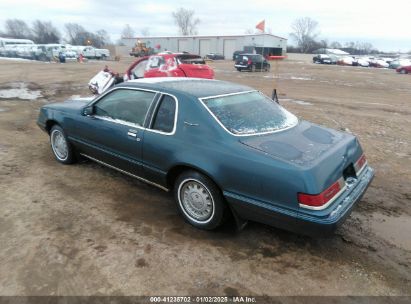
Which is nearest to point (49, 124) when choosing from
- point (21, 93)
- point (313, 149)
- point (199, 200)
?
point (199, 200)

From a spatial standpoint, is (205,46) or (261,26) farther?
(205,46)

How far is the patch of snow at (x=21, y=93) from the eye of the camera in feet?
39.0

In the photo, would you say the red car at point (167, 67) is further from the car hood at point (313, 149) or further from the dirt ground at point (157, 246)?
the car hood at point (313, 149)

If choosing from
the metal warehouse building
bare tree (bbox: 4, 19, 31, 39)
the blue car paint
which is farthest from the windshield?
bare tree (bbox: 4, 19, 31, 39)

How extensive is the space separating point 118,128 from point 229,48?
59.6 metres

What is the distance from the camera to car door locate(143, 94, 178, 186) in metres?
3.55

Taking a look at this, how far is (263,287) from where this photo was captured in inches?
107

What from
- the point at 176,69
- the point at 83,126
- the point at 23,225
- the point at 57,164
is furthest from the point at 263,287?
the point at 176,69

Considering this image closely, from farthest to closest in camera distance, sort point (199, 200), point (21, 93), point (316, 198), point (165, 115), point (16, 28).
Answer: point (16, 28) < point (21, 93) < point (165, 115) < point (199, 200) < point (316, 198)

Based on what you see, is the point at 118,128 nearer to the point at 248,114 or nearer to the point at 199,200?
the point at 199,200

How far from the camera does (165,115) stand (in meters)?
3.72

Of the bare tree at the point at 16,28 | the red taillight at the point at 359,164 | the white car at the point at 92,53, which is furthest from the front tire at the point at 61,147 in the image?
the bare tree at the point at 16,28

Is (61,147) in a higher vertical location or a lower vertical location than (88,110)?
lower

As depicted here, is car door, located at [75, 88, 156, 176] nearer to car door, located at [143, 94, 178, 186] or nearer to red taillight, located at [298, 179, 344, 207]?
car door, located at [143, 94, 178, 186]
